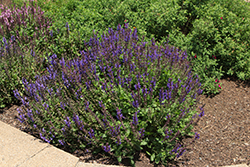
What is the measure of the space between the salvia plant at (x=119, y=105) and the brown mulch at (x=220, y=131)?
0.53ft

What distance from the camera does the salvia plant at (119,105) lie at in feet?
9.77

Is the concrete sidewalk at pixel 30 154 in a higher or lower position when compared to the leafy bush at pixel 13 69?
lower

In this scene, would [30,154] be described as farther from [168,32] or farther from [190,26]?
[190,26]

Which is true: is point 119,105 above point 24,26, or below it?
below

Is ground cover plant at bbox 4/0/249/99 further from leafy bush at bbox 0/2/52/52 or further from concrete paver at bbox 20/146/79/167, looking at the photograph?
concrete paver at bbox 20/146/79/167

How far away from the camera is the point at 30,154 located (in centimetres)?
305

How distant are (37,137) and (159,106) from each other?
6.42 ft

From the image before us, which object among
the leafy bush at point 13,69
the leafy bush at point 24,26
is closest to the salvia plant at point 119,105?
the leafy bush at point 13,69

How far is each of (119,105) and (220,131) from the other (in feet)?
5.90

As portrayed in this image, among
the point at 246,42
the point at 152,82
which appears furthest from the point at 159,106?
the point at 246,42

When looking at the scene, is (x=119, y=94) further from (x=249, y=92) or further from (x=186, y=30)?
(x=186, y=30)

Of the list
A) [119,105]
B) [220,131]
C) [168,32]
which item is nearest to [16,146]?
[119,105]

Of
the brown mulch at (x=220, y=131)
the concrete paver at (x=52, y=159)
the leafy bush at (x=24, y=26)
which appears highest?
the leafy bush at (x=24, y=26)

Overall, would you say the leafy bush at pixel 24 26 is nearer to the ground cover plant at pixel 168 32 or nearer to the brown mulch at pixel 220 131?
the ground cover plant at pixel 168 32
